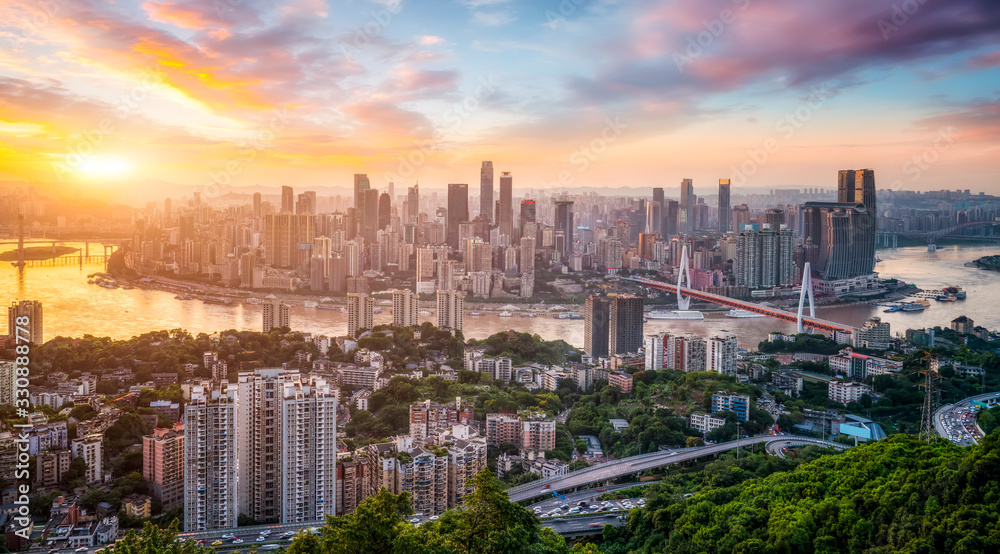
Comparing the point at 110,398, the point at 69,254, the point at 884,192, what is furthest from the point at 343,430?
the point at 884,192

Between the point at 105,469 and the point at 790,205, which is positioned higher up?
the point at 790,205

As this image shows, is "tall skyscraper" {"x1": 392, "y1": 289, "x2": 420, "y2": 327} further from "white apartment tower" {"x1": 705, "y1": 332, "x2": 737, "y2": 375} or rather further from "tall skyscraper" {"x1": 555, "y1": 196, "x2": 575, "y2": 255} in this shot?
"tall skyscraper" {"x1": 555, "y1": 196, "x2": 575, "y2": 255}

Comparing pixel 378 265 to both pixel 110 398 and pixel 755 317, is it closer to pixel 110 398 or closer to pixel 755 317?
pixel 755 317

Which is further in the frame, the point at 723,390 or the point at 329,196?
the point at 329,196

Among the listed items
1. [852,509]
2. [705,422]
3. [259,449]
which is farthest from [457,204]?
[852,509]

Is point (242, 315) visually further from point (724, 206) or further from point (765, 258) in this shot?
point (724, 206)

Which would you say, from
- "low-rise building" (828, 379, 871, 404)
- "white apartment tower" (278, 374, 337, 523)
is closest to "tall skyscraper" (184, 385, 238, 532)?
"white apartment tower" (278, 374, 337, 523)

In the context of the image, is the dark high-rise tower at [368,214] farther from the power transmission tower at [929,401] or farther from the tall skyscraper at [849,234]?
the power transmission tower at [929,401]
